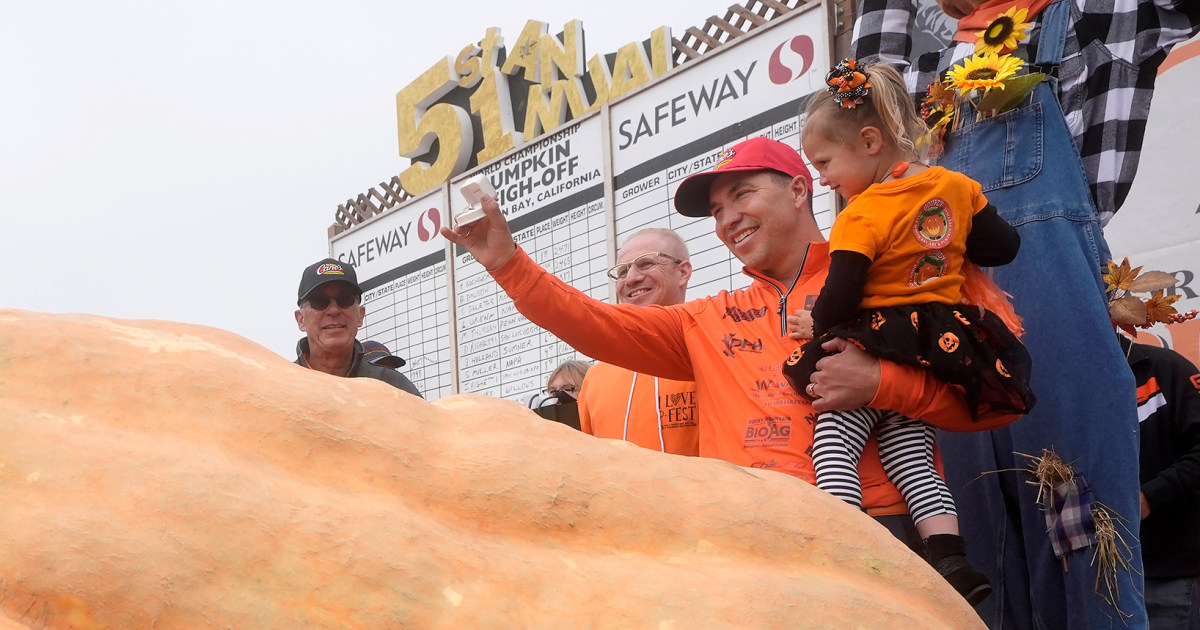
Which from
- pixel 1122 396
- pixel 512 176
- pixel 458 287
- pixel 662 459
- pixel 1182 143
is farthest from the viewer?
pixel 458 287

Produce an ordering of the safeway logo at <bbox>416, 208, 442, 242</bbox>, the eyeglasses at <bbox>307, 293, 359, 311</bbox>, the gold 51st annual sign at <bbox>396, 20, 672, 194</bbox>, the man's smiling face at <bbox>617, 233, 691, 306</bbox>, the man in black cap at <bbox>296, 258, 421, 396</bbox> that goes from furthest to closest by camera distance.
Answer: the safeway logo at <bbox>416, 208, 442, 242</bbox>
the gold 51st annual sign at <bbox>396, 20, 672, 194</bbox>
the eyeglasses at <bbox>307, 293, 359, 311</bbox>
the man in black cap at <bbox>296, 258, 421, 396</bbox>
the man's smiling face at <bbox>617, 233, 691, 306</bbox>

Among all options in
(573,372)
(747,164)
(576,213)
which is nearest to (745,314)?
(747,164)

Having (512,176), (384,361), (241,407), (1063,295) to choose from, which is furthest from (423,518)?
(512,176)

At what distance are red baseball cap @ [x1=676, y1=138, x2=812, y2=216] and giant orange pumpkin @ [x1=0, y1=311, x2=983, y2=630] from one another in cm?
136

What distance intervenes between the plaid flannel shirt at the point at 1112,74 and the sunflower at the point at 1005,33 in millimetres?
59

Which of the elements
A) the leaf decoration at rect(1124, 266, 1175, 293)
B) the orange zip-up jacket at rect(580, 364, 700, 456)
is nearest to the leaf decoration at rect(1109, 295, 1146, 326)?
the leaf decoration at rect(1124, 266, 1175, 293)

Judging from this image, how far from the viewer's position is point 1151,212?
3711 millimetres

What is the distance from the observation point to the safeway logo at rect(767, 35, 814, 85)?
4.50m

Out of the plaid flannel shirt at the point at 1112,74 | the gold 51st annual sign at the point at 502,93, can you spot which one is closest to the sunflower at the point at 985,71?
the plaid flannel shirt at the point at 1112,74

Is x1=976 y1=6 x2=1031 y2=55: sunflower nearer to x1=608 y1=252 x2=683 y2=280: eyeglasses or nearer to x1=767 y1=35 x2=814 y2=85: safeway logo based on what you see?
x1=608 y1=252 x2=683 y2=280: eyeglasses

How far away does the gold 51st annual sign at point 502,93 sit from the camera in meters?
5.85

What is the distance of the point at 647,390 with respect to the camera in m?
2.99

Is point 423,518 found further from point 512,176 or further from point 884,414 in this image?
point 512,176

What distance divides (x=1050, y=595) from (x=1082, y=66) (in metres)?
1.18
